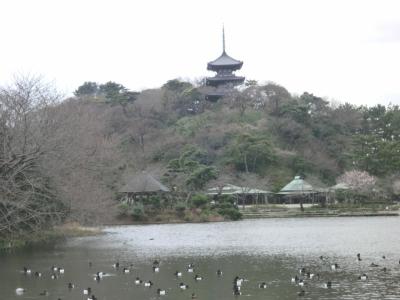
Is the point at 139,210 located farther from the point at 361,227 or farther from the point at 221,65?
the point at 221,65

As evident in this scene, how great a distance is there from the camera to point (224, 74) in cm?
9256

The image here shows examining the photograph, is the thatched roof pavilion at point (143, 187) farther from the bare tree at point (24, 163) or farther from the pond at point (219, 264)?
the bare tree at point (24, 163)

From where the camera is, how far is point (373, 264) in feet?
74.4

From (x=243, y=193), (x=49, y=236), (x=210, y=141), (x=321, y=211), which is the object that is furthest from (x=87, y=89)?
(x=49, y=236)

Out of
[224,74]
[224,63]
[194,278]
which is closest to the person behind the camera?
[194,278]

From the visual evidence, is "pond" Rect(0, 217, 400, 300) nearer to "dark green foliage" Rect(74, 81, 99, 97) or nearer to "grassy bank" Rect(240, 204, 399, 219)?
"grassy bank" Rect(240, 204, 399, 219)

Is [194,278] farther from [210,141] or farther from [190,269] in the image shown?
[210,141]

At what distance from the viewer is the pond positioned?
60.8 feet

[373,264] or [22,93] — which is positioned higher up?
[22,93]

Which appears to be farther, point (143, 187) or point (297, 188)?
point (297, 188)

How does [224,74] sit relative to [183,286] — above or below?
above

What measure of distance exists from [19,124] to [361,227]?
23115mm

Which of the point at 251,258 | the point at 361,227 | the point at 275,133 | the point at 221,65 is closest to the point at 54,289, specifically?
the point at 251,258

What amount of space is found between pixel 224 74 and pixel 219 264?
69.9 meters
